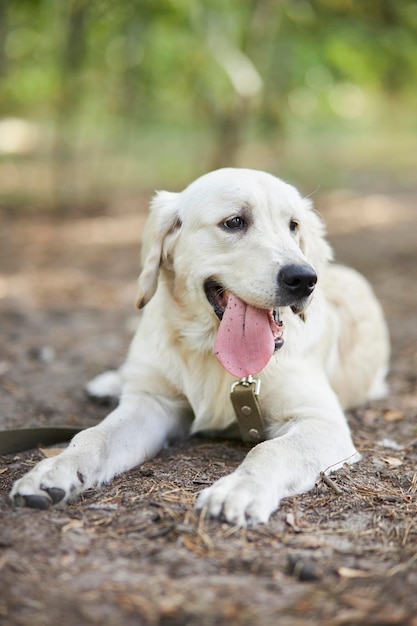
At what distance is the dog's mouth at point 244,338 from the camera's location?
11.9 feet

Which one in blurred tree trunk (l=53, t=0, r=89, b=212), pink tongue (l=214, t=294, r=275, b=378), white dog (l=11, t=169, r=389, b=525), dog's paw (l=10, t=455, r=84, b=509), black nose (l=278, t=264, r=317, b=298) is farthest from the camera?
blurred tree trunk (l=53, t=0, r=89, b=212)

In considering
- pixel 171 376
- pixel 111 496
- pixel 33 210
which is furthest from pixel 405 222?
pixel 111 496

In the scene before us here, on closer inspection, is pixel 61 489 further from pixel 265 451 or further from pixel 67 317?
pixel 67 317

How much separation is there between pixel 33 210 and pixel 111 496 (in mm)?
9880

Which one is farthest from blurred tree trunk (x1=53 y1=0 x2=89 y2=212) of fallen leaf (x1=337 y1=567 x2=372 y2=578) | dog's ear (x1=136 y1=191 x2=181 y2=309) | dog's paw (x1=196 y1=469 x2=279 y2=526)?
fallen leaf (x1=337 y1=567 x2=372 y2=578)

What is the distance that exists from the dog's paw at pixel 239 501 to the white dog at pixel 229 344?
0.02m

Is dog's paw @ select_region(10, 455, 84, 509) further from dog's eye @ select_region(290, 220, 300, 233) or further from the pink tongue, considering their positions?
dog's eye @ select_region(290, 220, 300, 233)

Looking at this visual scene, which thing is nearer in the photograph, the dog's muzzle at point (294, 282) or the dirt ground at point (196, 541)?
the dirt ground at point (196, 541)

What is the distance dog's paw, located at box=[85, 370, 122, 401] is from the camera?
483cm

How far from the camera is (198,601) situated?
7.47ft

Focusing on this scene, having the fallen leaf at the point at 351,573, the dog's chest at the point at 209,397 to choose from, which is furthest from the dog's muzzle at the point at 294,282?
the fallen leaf at the point at 351,573

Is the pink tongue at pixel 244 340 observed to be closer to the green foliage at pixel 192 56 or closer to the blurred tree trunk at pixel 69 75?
the green foliage at pixel 192 56

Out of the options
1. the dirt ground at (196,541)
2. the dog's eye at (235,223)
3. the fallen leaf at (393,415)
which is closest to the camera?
the dirt ground at (196,541)

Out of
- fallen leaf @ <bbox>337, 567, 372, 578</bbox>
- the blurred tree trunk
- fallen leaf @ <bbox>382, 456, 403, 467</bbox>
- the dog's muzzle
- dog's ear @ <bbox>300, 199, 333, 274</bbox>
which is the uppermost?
the blurred tree trunk
